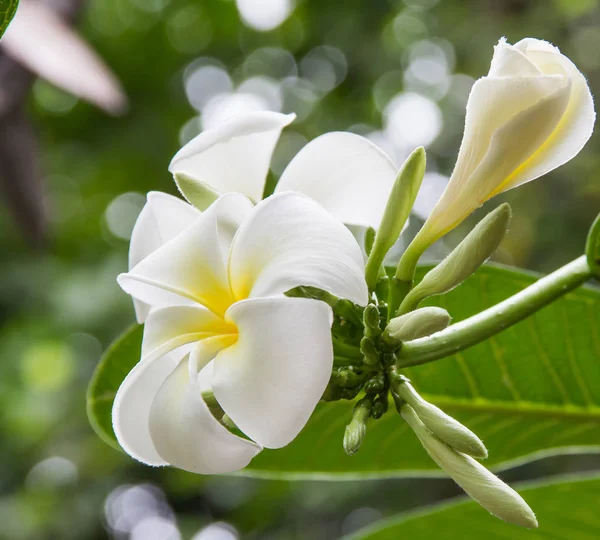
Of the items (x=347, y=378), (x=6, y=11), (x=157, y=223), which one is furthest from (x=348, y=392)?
(x=6, y=11)

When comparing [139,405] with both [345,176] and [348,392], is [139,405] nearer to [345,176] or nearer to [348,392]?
[348,392]

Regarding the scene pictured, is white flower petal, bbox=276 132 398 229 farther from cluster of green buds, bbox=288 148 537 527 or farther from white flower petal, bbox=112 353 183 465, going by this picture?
white flower petal, bbox=112 353 183 465

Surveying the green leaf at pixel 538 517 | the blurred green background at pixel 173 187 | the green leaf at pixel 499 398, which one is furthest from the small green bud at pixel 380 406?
the blurred green background at pixel 173 187

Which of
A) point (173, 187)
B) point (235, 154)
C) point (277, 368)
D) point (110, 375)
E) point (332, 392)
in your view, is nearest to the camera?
point (277, 368)

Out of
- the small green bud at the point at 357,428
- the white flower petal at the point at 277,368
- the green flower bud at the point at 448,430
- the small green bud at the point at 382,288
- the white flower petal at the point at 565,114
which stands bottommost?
the small green bud at the point at 357,428

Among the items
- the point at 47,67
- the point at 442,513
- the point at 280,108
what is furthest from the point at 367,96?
the point at 442,513

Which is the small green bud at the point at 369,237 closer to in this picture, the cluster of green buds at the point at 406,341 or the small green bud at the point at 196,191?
the cluster of green buds at the point at 406,341

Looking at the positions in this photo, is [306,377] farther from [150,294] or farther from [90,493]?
[90,493]
